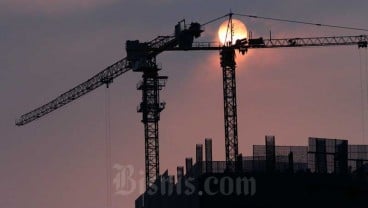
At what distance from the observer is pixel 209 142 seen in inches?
6471

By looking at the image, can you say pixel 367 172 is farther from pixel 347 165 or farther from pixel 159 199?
pixel 159 199

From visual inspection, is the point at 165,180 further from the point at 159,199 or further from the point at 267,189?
the point at 267,189

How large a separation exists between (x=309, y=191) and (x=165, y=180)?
37.9 meters

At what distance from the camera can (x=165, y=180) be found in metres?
188

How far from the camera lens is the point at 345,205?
154 metres

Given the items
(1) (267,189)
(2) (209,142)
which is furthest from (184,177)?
(1) (267,189)

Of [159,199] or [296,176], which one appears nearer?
[296,176]

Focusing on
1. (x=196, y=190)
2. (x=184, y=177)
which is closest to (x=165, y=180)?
(x=184, y=177)

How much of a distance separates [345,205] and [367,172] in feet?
14.6

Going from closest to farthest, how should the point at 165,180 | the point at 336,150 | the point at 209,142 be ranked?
the point at 336,150 → the point at 209,142 → the point at 165,180

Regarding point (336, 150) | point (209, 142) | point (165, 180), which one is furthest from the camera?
point (165, 180)

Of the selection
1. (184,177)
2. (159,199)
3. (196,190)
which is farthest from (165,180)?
(196,190)

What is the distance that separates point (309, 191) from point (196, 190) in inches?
507

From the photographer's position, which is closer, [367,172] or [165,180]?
[367,172]
